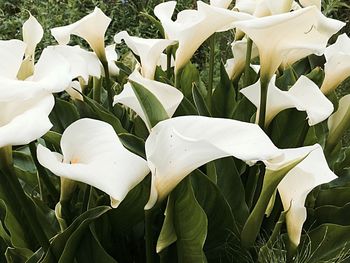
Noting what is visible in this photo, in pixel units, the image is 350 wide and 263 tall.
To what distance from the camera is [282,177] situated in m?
0.54

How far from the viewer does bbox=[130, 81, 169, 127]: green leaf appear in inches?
23.0

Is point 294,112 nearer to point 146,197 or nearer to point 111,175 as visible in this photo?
point 146,197

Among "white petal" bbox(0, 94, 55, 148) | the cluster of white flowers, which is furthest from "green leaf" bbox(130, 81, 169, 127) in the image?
"white petal" bbox(0, 94, 55, 148)

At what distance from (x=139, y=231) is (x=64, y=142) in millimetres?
237

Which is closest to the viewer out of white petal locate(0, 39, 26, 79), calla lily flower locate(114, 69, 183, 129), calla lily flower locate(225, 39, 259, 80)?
white petal locate(0, 39, 26, 79)

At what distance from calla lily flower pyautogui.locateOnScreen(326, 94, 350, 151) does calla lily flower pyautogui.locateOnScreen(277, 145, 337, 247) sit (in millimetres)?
232

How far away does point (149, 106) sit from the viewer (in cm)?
59

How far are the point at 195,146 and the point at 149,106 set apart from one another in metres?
0.14

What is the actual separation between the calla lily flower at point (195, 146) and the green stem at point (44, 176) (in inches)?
8.7

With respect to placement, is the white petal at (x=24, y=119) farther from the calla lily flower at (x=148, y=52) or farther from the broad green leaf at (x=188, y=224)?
the calla lily flower at (x=148, y=52)

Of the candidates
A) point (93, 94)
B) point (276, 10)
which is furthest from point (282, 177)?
point (93, 94)

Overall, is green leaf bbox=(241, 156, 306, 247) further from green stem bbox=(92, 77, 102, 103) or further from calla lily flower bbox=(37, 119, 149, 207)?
green stem bbox=(92, 77, 102, 103)

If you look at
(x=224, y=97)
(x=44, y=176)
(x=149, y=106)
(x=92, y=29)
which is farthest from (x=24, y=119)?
(x=224, y=97)

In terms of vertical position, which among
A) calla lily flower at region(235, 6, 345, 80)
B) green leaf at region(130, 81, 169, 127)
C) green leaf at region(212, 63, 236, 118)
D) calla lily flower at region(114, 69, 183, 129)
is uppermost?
calla lily flower at region(235, 6, 345, 80)
